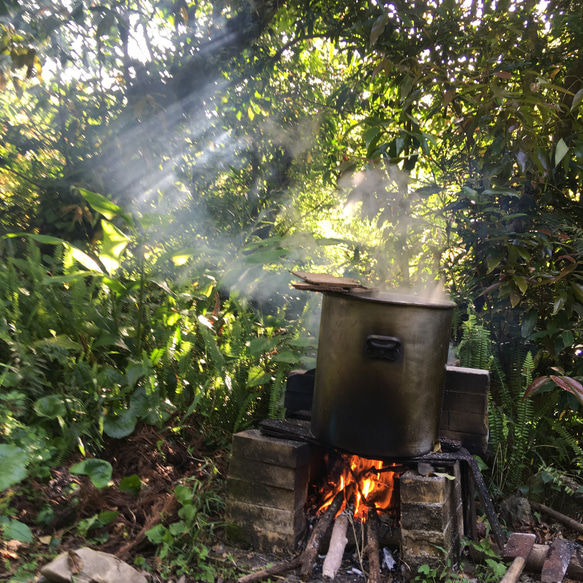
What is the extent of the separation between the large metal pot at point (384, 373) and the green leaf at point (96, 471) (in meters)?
0.92

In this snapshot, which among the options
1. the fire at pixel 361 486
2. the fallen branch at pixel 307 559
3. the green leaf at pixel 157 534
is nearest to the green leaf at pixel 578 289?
the fire at pixel 361 486

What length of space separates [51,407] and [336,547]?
4.47 ft

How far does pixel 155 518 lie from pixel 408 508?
100cm

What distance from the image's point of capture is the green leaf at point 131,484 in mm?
1873

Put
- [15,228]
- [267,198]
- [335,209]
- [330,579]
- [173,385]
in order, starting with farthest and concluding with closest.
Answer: [335,209] → [267,198] → [15,228] → [173,385] → [330,579]

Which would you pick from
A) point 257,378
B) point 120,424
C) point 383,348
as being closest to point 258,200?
point 257,378

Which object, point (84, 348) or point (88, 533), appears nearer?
point (88, 533)

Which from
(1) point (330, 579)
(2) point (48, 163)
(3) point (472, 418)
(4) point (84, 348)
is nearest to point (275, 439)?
(1) point (330, 579)

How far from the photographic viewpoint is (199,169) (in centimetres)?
374

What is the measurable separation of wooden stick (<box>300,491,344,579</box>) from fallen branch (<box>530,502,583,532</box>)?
1.03 meters

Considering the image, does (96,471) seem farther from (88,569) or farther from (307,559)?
(307,559)

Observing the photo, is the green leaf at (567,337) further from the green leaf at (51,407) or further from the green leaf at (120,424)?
the green leaf at (51,407)

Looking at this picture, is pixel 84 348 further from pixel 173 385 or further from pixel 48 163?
pixel 48 163

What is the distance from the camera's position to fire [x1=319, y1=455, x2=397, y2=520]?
2.02 m
